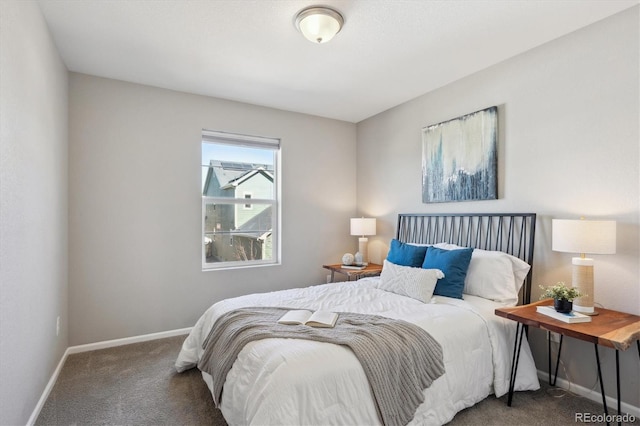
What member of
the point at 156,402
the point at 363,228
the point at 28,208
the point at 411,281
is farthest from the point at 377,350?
the point at 363,228

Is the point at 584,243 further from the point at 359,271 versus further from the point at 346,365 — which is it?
the point at 359,271

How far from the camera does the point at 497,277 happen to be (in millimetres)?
2551

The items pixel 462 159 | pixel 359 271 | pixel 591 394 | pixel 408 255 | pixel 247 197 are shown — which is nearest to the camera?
pixel 591 394

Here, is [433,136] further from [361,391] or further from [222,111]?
[361,391]

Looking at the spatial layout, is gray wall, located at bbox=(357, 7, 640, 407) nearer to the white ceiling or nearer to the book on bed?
the white ceiling

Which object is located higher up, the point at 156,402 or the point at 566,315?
the point at 566,315

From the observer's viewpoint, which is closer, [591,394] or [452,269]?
[591,394]

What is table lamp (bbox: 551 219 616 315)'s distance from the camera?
2.02 meters

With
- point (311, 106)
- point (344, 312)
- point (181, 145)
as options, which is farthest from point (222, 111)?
point (344, 312)

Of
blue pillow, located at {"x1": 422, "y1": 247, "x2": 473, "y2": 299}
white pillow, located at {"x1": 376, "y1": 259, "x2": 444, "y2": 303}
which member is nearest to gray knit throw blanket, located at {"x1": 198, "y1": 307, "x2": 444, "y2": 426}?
white pillow, located at {"x1": 376, "y1": 259, "x2": 444, "y2": 303}

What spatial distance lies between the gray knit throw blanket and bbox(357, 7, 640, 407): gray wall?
129 cm

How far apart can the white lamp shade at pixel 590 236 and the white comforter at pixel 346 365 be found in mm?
685

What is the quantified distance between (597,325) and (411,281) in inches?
44.8

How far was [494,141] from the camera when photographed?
2908mm
